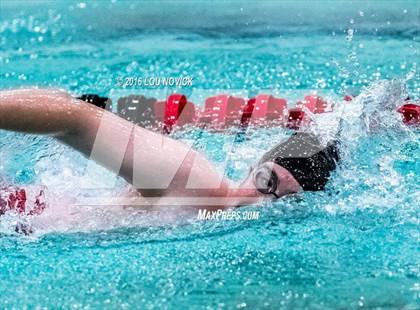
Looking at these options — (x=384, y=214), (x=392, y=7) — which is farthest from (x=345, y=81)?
(x=384, y=214)

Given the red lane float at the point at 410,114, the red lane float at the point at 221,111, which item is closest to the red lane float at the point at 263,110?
the red lane float at the point at 221,111

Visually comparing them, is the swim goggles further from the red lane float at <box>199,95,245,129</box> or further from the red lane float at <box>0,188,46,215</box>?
the red lane float at <box>199,95,245,129</box>

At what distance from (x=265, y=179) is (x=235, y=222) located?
0.45ft

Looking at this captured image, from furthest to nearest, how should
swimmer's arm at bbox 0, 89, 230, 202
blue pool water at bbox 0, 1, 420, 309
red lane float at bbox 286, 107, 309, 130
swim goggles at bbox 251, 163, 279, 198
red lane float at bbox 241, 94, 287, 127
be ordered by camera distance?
1. red lane float at bbox 241, 94, 287, 127
2. red lane float at bbox 286, 107, 309, 130
3. swim goggles at bbox 251, 163, 279, 198
4. swimmer's arm at bbox 0, 89, 230, 202
5. blue pool water at bbox 0, 1, 420, 309

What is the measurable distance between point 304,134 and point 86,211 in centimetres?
65

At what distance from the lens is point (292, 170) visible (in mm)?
1832

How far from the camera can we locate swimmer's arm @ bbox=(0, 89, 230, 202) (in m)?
1.67

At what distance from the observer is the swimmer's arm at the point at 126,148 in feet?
5.47

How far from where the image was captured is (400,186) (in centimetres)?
195

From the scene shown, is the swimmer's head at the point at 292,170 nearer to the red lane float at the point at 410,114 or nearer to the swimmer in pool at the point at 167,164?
the swimmer in pool at the point at 167,164

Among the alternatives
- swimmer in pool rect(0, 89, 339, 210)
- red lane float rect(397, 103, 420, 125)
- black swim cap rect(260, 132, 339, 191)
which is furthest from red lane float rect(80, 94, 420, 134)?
swimmer in pool rect(0, 89, 339, 210)

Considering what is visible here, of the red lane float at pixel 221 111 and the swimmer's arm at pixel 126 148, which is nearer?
the swimmer's arm at pixel 126 148

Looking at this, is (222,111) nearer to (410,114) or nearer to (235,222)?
(410,114)

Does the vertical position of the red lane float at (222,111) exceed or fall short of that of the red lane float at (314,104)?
it falls short
